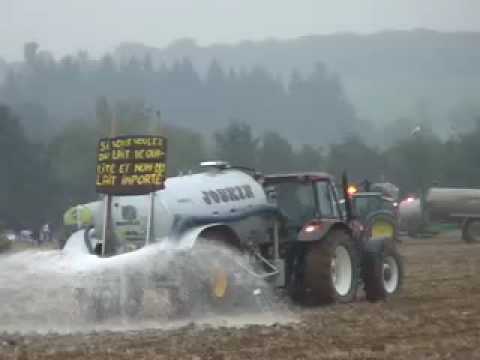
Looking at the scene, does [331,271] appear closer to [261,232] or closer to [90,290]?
[261,232]

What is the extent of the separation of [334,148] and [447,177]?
5.38 m

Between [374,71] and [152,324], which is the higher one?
[374,71]

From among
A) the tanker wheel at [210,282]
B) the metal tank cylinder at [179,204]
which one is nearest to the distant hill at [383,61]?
the metal tank cylinder at [179,204]

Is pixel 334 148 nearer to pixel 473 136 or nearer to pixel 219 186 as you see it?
pixel 473 136

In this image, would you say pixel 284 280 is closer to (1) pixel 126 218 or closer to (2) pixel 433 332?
(1) pixel 126 218

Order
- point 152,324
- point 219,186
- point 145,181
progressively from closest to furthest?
point 152,324
point 145,181
point 219,186

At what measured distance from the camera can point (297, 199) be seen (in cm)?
1622

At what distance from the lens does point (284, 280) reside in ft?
51.1

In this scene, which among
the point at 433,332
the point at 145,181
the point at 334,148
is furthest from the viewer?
the point at 334,148

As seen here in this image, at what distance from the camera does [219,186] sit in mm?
15203

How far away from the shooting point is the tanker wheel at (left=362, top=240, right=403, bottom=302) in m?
16.8

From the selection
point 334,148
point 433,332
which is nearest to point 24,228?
Answer: point 334,148

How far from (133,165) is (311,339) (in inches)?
150

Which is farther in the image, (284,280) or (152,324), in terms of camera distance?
(284,280)
